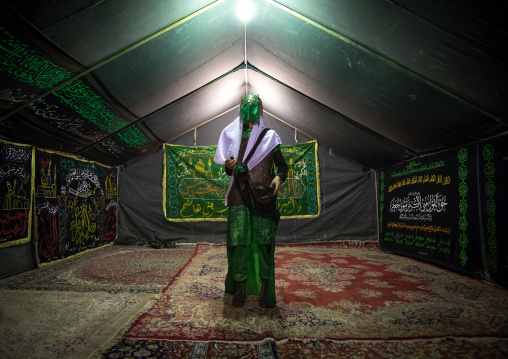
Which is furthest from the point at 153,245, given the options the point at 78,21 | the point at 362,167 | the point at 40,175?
the point at 362,167

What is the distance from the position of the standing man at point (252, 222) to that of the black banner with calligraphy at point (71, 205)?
2.65m

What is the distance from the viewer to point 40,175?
10.7 ft

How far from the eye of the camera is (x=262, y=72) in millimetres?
3564

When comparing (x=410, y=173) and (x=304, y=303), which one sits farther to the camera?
(x=410, y=173)

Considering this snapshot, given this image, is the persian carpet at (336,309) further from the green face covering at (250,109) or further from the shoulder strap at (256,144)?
the green face covering at (250,109)

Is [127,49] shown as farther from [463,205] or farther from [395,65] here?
[463,205]

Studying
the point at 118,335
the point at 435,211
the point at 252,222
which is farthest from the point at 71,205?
the point at 435,211

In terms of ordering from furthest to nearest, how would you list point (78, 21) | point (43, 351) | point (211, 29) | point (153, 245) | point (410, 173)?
point (153, 245) < point (410, 173) < point (211, 29) < point (78, 21) < point (43, 351)

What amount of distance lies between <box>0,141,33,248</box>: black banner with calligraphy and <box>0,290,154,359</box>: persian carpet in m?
0.88

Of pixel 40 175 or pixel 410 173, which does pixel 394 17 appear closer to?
pixel 410 173

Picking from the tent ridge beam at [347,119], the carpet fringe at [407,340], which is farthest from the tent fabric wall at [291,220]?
the carpet fringe at [407,340]

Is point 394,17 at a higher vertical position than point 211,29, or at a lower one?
lower

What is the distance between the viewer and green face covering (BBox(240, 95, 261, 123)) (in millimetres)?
1988

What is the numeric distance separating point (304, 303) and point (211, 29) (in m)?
2.50
